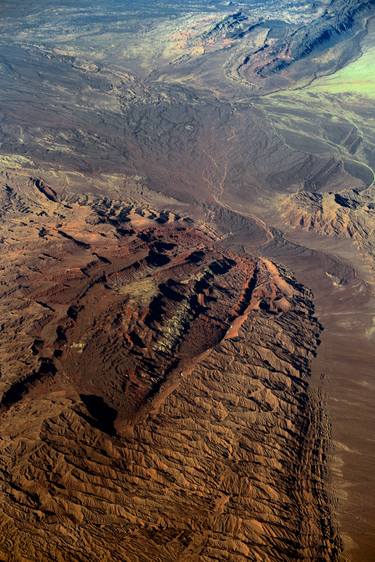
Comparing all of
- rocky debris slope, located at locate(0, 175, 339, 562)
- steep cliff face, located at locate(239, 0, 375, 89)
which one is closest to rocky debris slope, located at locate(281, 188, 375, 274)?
rocky debris slope, located at locate(0, 175, 339, 562)

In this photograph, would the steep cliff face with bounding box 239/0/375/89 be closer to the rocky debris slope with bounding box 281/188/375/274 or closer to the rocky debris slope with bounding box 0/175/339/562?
the rocky debris slope with bounding box 281/188/375/274

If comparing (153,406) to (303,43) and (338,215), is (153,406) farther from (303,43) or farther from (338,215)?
(303,43)

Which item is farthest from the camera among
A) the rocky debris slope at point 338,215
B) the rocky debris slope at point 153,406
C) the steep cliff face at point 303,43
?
the steep cliff face at point 303,43

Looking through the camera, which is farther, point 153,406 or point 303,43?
point 303,43

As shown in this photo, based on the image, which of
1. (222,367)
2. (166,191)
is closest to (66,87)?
(166,191)

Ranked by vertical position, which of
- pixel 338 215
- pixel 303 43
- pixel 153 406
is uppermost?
pixel 303 43

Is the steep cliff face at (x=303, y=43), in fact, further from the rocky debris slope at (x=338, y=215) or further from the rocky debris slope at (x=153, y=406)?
the rocky debris slope at (x=153, y=406)

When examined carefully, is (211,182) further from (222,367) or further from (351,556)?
(351,556)

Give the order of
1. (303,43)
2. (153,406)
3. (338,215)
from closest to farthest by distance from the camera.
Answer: (153,406) < (338,215) < (303,43)

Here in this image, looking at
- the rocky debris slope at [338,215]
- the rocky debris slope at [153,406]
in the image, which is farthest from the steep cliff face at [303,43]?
the rocky debris slope at [153,406]

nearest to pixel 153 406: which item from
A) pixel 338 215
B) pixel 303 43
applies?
pixel 338 215
